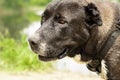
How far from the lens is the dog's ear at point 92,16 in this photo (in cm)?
566

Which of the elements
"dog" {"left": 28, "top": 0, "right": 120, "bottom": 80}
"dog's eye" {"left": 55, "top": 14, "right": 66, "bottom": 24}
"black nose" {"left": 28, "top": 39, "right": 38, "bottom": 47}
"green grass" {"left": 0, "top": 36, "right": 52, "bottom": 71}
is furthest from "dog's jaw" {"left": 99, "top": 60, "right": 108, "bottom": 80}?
"green grass" {"left": 0, "top": 36, "right": 52, "bottom": 71}

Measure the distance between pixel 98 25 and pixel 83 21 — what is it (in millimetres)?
193

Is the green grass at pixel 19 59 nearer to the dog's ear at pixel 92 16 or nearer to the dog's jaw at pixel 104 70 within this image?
the dog's jaw at pixel 104 70

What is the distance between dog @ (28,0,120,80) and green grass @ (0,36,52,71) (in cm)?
523

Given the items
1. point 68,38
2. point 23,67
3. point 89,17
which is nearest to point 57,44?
point 68,38

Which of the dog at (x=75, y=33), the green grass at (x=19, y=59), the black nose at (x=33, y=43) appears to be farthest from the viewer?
the green grass at (x=19, y=59)

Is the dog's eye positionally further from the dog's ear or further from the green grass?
the green grass

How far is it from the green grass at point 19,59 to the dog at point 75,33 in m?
5.23

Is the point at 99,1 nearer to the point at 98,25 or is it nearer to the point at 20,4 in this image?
the point at 98,25

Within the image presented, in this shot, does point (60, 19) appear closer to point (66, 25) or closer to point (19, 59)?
point (66, 25)

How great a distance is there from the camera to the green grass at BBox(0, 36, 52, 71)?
36.7 ft

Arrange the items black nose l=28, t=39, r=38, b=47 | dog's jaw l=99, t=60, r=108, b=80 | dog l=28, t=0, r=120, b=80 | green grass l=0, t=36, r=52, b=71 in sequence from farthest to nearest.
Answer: green grass l=0, t=36, r=52, b=71, dog's jaw l=99, t=60, r=108, b=80, dog l=28, t=0, r=120, b=80, black nose l=28, t=39, r=38, b=47

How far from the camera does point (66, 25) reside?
5.64m

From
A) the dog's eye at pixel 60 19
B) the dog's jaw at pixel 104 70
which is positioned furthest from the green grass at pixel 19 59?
the dog's eye at pixel 60 19
